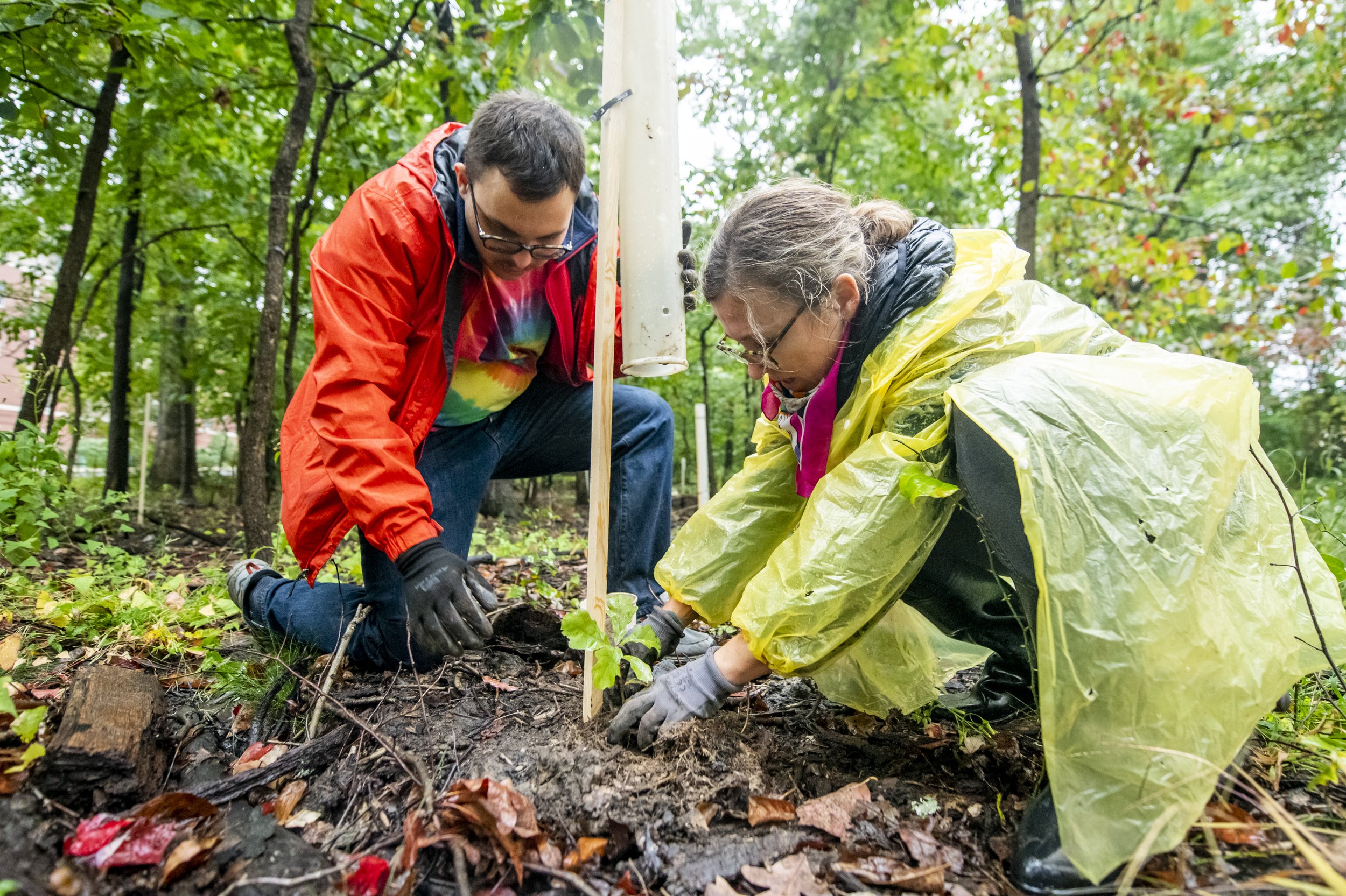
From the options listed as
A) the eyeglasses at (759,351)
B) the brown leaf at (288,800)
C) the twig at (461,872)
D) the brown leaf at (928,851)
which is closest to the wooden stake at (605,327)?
the eyeglasses at (759,351)

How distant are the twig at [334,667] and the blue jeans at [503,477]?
41mm

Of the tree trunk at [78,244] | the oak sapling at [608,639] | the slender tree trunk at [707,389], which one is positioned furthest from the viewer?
the slender tree trunk at [707,389]

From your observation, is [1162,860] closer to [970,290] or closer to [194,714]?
[970,290]

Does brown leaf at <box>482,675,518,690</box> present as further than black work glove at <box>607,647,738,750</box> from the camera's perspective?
Yes

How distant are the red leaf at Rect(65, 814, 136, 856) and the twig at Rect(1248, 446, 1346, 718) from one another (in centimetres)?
213

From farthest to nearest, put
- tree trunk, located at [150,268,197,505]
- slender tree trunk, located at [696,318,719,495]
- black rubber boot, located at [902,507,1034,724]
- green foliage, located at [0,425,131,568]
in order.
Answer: slender tree trunk, located at [696,318,719,495], tree trunk, located at [150,268,197,505], green foliage, located at [0,425,131,568], black rubber boot, located at [902,507,1034,724]

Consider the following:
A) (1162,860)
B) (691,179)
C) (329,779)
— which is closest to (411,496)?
(329,779)

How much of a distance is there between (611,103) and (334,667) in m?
1.54

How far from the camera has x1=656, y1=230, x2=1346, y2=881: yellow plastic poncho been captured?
1126mm

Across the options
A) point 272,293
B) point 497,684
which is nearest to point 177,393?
point 272,293

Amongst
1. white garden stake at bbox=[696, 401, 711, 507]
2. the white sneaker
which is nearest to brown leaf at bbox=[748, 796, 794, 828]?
the white sneaker

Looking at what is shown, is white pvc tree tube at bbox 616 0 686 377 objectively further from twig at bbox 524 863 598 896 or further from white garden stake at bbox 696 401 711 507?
white garden stake at bbox 696 401 711 507

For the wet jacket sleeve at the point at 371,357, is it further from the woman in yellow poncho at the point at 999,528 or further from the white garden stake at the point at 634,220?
the woman in yellow poncho at the point at 999,528

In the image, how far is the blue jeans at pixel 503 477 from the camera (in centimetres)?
207
